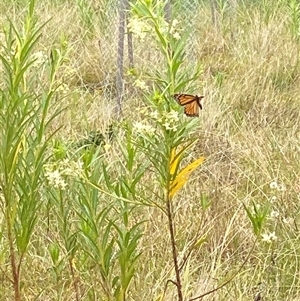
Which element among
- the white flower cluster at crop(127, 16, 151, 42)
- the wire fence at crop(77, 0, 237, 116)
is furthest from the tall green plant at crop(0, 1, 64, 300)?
the wire fence at crop(77, 0, 237, 116)

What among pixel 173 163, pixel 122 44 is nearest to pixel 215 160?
pixel 122 44

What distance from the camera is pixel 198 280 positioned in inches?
90.0

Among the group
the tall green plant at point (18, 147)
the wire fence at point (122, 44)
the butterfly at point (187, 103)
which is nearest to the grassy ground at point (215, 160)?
the wire fence at point (122, 44)

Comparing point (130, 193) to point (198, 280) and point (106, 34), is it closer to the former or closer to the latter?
point (198, 280)

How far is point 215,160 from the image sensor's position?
337 centimetres

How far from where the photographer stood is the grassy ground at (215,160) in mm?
2240

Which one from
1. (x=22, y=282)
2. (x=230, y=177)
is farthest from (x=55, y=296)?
(x=230, y=177)

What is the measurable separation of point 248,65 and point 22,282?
2.69m

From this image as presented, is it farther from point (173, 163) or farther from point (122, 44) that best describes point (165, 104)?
point (122, 44)

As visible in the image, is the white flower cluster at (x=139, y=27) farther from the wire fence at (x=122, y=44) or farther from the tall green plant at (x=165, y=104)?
the wire fence at (x=122, y=44)

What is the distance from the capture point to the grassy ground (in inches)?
88.2

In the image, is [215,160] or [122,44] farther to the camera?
[122,44]

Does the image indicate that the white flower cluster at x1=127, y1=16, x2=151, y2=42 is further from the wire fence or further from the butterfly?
the wire fence

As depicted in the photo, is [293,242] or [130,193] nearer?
[130,193]
